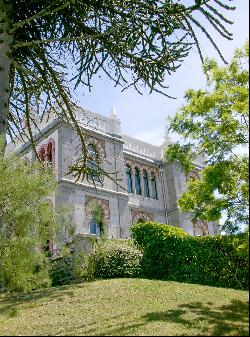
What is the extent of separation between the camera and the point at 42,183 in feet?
29.9

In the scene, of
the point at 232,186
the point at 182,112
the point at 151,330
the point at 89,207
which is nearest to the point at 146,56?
the point at 182,112

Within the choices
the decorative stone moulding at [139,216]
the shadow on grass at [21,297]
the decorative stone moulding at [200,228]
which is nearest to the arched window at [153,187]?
the decorative stone moulding at [139,216]

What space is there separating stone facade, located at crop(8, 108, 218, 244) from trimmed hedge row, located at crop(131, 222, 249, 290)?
479cm

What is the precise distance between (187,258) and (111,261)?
3.13m

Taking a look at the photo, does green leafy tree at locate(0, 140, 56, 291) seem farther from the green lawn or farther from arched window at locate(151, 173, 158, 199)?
arched window at locate(151, 173, 158, 199)

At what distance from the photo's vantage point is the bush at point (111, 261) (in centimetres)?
1437

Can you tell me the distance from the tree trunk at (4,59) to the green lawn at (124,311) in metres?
3.70

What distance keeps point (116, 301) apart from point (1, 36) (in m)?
6.31

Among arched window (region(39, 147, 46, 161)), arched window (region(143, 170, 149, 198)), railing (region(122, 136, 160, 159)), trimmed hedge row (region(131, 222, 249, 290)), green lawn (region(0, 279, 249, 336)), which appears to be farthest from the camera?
arched window (region(143, 170, 149, 198))

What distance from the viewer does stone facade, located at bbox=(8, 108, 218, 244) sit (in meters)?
22.6

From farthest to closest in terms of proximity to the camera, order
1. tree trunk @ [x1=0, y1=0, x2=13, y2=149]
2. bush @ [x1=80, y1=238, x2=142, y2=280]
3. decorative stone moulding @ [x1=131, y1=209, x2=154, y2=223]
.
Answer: decorative stone moulding @ [x1=131, y1=209, x2=154, y2=223] → bush @ [x1=80, y1=238, x2=142, y2=280] → tree trunk @ [x1=0, y1=0, x2=13, y2=149]

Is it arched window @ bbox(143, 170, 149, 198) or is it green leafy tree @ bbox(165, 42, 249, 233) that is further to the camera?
arched window @ bbox(143, 170, 149, 198)

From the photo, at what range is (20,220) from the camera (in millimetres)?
8477

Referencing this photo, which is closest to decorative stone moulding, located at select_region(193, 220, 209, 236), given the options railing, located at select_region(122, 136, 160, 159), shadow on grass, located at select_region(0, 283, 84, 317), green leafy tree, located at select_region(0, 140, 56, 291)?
railing, located at select_region(122, 136, 160, 159)
